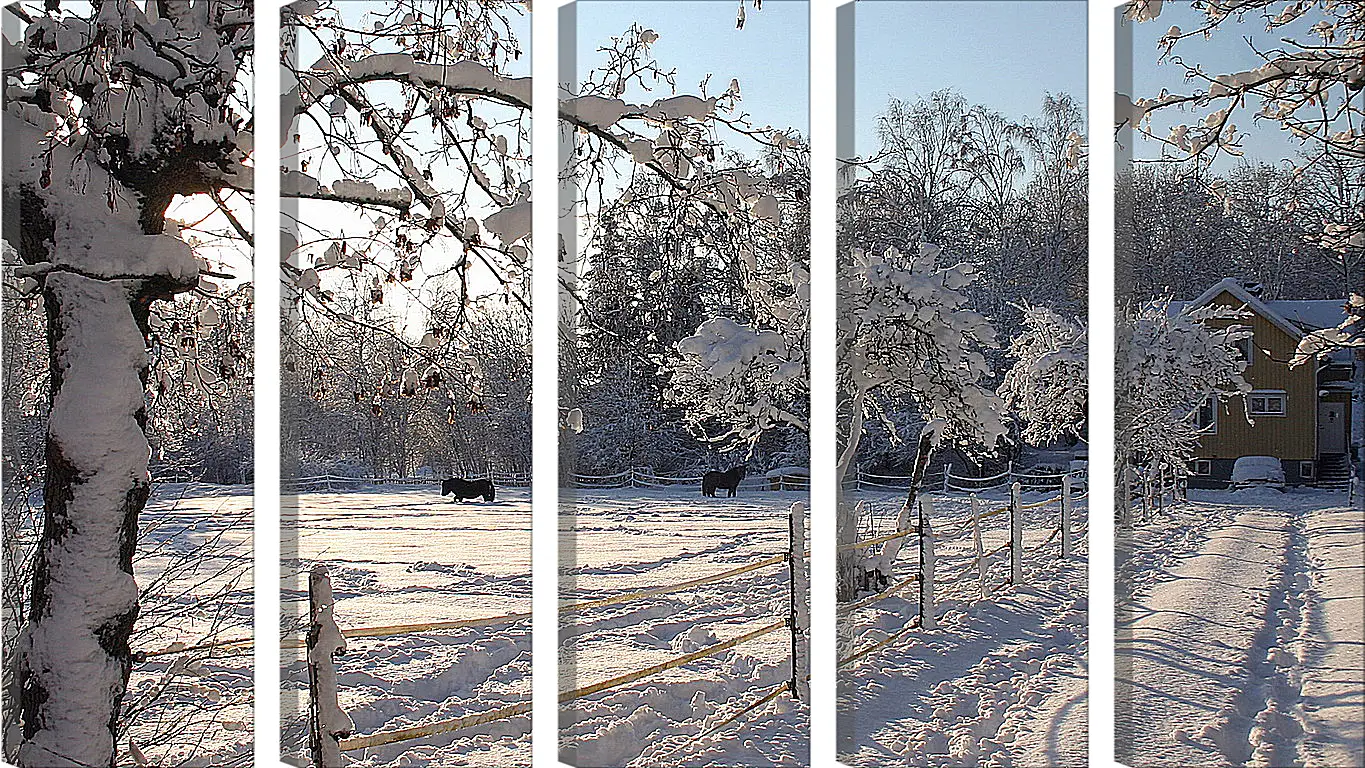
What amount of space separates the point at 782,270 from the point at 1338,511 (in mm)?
1270

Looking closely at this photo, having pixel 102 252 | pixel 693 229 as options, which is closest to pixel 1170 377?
pixel 693 229

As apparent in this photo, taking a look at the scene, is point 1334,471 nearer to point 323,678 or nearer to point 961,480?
point 961,480

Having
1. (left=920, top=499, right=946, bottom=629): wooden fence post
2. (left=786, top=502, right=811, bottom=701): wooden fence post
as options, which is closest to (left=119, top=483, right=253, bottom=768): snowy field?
(left=786, top=502, right=811, bottom=701): wooden fence post

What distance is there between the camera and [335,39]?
3332mm

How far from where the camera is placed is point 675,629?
111 inches

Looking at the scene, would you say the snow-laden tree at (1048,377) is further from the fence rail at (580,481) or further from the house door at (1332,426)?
the fence rail at (580,481)

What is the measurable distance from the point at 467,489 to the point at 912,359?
1248 mm

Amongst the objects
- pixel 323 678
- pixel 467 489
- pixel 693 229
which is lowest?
pixel 323 678

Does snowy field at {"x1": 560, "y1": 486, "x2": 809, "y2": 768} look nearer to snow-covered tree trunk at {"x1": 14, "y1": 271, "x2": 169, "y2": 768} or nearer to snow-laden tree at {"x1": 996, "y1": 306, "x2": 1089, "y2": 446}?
snow-laden tree at {"x1": 996, "y1": 306, "x2": 1089, "y2": 446}

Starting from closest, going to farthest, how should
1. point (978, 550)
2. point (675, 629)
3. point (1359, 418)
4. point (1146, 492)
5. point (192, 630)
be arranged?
1. point (1359, 418)
2. point (1146, 492)
3. point (978, 550)
4. point (675, 629)
5. point (192, 630)

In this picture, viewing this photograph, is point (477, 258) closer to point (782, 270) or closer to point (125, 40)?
point (782, 270)

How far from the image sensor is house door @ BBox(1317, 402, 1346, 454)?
2.12m

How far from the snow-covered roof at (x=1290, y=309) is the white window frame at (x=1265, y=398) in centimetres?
11

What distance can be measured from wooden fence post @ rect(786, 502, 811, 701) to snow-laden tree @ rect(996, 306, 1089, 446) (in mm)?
565
